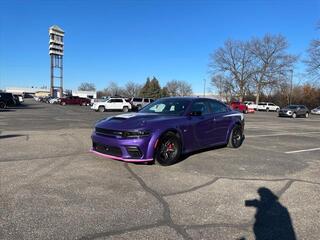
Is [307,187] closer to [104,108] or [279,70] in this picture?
[104,108]

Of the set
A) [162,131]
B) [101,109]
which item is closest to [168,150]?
[162,131]

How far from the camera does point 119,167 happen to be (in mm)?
7121

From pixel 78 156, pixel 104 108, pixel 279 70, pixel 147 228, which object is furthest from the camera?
pixel 279 70

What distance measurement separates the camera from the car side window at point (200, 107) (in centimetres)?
861

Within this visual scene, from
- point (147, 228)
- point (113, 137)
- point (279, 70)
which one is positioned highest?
point (279, 70)

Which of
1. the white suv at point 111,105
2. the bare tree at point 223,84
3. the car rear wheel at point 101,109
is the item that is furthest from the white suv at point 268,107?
the car rear wheel at point 101,109

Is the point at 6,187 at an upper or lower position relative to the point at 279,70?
lower

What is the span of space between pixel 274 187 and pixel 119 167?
9.60 feet

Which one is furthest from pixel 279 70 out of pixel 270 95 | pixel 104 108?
pixel 104 108

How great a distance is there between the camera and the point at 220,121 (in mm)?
9359

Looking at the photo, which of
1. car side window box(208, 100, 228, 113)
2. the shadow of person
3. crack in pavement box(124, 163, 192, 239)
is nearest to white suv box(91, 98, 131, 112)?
car side window box(208, 100, 228, 113)

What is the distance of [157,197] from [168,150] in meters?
2.23

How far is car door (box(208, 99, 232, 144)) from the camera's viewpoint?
921cm

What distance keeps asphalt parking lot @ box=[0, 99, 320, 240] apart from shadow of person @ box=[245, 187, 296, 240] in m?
0.01
